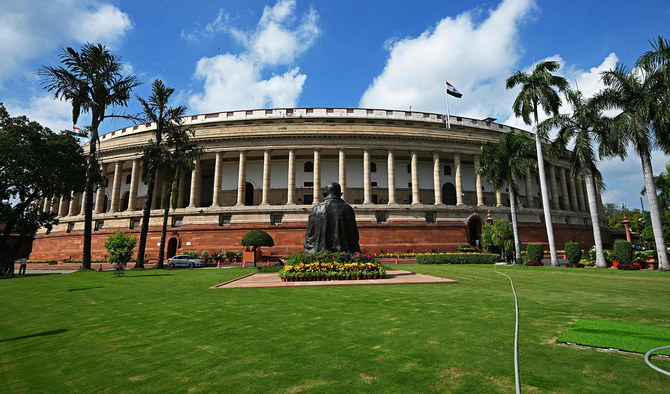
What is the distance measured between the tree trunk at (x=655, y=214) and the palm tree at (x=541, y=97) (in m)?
6.18

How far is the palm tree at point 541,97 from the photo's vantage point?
90.0ft

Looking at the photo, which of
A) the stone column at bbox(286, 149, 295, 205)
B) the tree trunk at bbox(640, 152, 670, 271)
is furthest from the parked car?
the tree trunk at bbox(640, 152, 670, 271)

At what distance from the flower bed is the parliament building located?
22.0m

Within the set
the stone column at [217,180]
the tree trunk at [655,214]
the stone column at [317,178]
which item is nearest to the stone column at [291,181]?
the stone column at [317,178]

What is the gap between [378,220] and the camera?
39156mm

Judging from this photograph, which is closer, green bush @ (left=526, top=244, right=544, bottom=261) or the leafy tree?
the leafy tree

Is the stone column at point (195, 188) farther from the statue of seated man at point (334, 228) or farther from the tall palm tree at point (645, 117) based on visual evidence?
the tall palm tree at point (645, 117)

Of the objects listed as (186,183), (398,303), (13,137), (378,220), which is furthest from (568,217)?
(13,137)

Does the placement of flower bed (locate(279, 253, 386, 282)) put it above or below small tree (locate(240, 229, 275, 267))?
below

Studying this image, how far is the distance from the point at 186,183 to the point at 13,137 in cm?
2332

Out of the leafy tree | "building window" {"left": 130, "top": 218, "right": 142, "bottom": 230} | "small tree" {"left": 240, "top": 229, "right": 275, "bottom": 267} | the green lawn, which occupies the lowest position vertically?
the green lawn

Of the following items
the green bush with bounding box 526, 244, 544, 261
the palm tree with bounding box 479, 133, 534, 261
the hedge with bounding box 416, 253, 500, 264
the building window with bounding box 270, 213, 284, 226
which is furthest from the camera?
the building window with bounding box 270, 213, 284, 226

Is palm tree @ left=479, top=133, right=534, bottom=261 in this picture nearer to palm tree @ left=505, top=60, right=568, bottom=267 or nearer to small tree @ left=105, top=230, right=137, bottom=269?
palm tree @ left=505, top=60, right=568, bottom=267

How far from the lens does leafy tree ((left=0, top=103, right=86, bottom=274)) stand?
24.1 m
